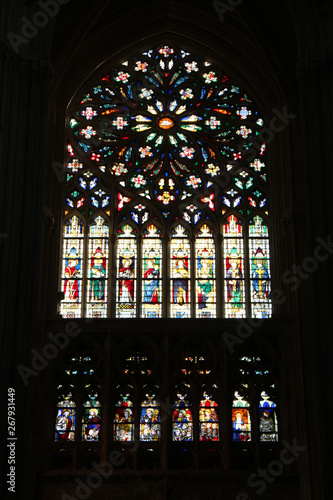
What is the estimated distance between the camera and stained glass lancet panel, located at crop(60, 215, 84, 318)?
1805 centimetres

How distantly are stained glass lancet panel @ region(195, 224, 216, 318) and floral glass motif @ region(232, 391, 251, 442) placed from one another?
77.4 inches

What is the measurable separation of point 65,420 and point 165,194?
5.53 m

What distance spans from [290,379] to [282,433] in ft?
3.41

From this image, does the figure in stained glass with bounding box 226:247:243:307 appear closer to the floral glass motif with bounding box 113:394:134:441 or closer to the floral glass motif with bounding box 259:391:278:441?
the floral glass motif with bounding box 259:391:278:441

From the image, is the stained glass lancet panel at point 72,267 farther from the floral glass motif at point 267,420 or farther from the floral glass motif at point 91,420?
the floral glass motif at point 267,420

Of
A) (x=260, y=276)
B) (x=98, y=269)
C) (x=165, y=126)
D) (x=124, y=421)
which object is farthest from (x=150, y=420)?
(x=165, y=126)

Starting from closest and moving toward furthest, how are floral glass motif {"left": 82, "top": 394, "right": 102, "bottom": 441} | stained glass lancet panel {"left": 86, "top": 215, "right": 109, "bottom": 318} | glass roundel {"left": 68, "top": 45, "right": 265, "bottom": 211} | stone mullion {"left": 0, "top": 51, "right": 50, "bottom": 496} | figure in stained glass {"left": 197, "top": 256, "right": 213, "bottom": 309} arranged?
stone mullion {"left": 0, "top": 51, "right": 50, "bottom": 496} < floral glass motif {"left": 82, "top": 394, "right": 102, "bottom": 441} < stained glass lancet panel {"left": 86, "top": 215, "right": 109, "bottom": 318} < figure in stained glass {"left": 197, "top": 256, "right": 213, "bottom": 309} < glass roundel {"left": 68, "top": 45, "right": 265, "bottom": 211}

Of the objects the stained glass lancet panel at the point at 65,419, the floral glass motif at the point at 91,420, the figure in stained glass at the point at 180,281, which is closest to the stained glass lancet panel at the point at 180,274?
the figure in stained glass at the point at 180,281

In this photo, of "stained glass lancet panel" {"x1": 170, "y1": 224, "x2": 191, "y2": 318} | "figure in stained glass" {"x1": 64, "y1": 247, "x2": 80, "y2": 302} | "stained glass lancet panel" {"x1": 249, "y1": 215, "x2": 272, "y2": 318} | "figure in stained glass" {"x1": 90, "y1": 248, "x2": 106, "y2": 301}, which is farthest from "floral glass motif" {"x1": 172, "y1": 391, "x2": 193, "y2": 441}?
"figure in stained glass" {"x1": 64, "y1": 247, "x2": 80, "y2": 302}

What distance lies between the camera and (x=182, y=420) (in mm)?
16750

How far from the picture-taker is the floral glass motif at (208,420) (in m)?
16.6

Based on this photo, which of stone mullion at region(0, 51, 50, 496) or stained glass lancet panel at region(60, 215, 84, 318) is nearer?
stone mullion at region(0, 51, 50, 496)

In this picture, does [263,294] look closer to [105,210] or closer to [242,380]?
[242,380]

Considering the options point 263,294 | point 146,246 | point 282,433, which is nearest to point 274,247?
point 263,294
